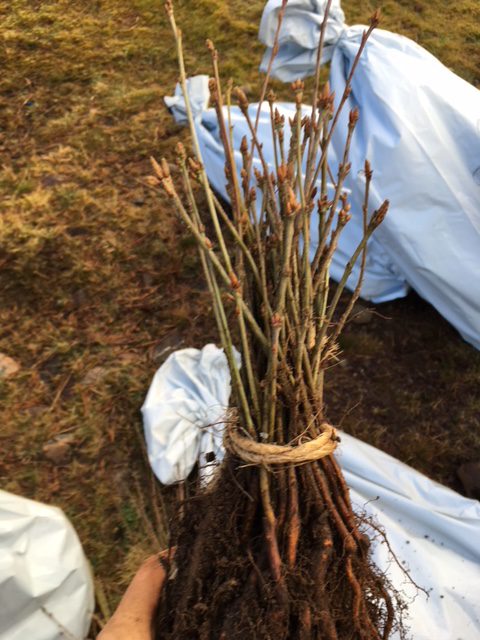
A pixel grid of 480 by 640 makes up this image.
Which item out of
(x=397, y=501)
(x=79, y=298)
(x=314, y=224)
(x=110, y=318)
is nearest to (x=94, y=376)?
→ (x=110, y=318)

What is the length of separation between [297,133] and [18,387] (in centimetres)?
177

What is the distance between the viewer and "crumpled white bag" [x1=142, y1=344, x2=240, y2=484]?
2100 millimetres

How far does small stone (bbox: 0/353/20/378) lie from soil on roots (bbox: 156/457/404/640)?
1.46 metres

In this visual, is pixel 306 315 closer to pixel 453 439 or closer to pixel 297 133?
pixel 297 133

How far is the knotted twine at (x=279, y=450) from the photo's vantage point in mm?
1072

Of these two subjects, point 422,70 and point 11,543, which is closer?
point 11,543

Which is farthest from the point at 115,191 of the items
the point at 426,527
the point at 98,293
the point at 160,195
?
the point at 426,527

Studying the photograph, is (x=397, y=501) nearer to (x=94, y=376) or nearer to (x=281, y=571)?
(x=281, y=571)

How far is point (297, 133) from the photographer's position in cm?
100

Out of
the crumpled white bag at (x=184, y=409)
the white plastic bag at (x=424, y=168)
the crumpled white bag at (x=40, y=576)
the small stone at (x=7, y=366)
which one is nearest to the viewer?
the crumpled white bag at (x=40, y=576)

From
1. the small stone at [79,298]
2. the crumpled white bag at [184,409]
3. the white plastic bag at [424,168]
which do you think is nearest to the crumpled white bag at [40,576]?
the crumpled white bag at [184,409]

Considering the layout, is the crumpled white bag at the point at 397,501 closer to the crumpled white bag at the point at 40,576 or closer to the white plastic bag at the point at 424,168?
the crumpled white bag at the point at 40,576

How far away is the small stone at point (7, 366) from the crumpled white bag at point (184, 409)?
0.57 meters

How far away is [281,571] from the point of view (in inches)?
42.5
